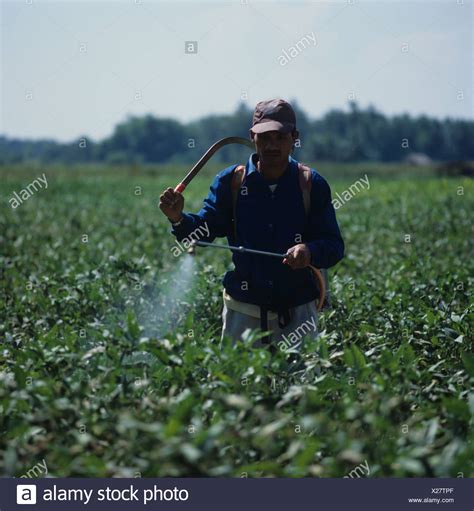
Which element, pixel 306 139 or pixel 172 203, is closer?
pixel 172 203

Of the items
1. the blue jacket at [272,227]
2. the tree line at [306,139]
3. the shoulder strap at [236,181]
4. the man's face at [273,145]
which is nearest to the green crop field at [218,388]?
the blue jacket at [272,227]

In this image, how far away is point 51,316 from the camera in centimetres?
643

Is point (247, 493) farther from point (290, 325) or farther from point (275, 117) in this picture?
point (275, 117)

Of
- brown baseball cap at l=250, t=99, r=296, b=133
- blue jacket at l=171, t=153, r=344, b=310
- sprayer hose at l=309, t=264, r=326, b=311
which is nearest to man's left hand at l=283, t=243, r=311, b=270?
blue jacket at l=171, t=153, r=344, b=310

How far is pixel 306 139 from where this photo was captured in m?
117

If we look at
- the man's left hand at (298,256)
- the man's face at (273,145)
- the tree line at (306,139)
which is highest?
the man's face at (273,145)

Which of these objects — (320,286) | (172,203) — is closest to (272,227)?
(320,286)

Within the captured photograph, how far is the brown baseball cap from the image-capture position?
4.41 metres

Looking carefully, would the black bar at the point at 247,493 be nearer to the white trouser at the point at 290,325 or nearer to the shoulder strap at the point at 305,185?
the white trouser at the point at 290,325

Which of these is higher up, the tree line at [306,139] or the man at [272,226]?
the man at [272,226]

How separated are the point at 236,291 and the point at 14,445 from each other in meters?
1.80

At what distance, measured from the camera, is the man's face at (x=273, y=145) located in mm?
4473

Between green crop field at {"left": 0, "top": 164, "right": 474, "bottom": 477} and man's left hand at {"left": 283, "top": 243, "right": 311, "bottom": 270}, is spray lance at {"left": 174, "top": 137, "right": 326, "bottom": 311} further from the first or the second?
green crop field at {"left": 0, "top": 164, "right": 474, "bottom": 477}

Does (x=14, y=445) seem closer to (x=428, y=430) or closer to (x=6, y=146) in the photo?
(x=428, y=430)
